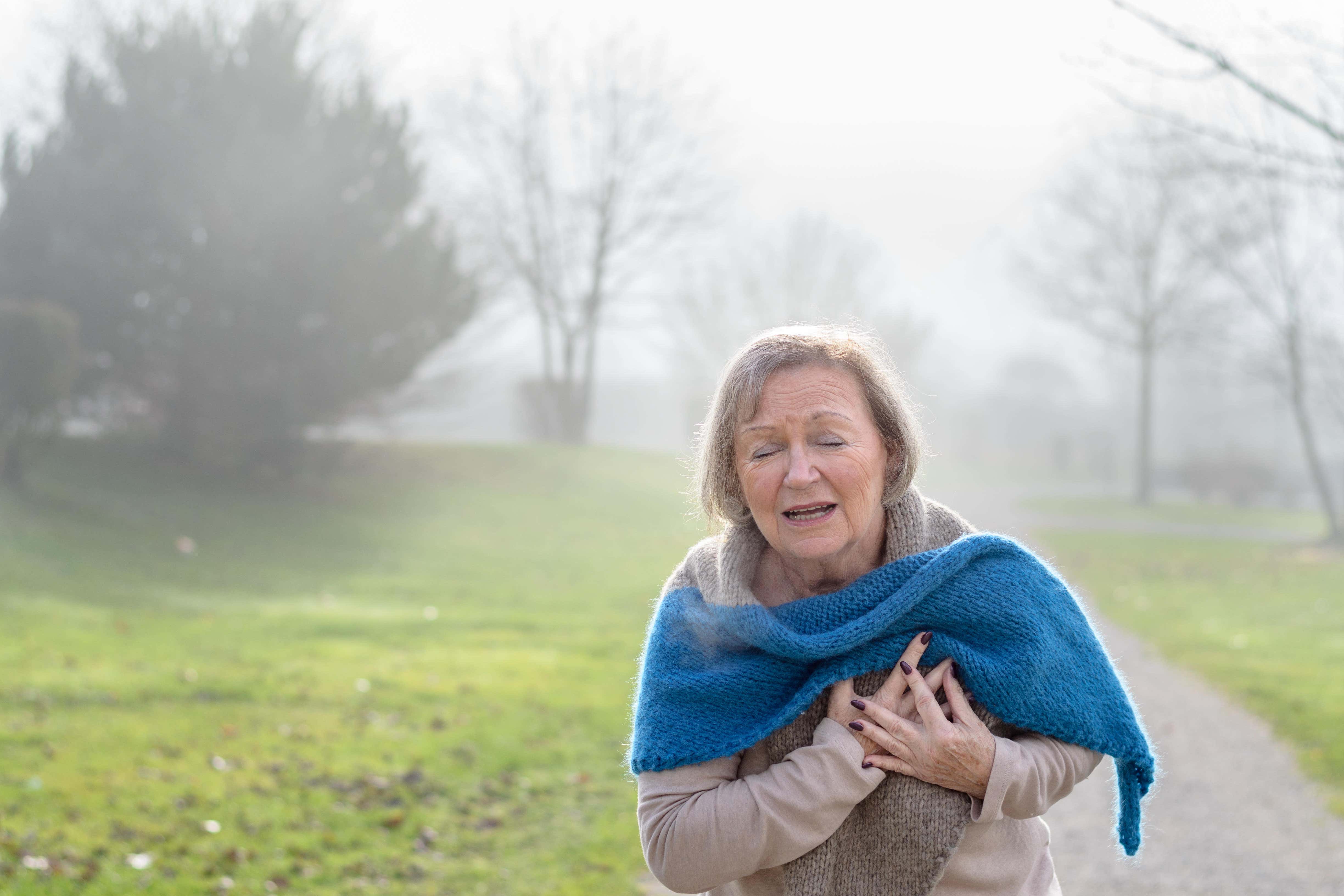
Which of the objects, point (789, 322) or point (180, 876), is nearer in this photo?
point (789, 322)

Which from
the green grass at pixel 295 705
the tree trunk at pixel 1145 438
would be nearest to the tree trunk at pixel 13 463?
the green grass at pixel 295 705

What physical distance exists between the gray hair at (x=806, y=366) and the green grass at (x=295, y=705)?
179cm

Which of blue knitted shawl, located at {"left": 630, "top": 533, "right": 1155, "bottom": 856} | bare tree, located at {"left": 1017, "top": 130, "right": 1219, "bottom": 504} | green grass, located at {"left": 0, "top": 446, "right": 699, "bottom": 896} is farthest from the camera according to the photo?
bare tree, located at {"left": 1017, "top": 130, "right": 1219, "bottom": 504}

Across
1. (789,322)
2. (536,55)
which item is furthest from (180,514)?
(536,55)

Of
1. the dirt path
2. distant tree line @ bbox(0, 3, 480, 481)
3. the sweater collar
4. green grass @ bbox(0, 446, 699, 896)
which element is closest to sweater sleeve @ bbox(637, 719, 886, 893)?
the sweater collar

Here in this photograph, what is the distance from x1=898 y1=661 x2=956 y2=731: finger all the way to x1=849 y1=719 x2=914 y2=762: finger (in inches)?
2.3

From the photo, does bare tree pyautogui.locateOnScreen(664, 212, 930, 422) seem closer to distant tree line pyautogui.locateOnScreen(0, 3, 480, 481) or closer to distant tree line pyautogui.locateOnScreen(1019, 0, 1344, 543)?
distant tree line pyautogui.locateOnScreen(1019, 0, 1344, 543)

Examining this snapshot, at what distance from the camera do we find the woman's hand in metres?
1.86

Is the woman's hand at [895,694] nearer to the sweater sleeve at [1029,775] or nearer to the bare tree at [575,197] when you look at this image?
the sweater sleeve at [1029,775]

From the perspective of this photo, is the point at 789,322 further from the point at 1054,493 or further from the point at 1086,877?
the point at 1054,493

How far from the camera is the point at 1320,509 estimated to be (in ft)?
99.4

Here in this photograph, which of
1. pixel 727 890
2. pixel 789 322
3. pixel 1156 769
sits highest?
pixel 789 322

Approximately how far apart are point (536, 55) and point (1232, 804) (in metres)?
28.5

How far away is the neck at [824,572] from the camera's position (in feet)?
6.80
